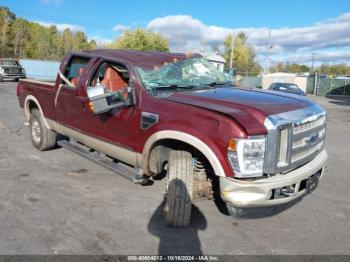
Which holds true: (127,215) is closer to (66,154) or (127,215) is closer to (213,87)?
(213,87)

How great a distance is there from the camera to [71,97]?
5.57 meters

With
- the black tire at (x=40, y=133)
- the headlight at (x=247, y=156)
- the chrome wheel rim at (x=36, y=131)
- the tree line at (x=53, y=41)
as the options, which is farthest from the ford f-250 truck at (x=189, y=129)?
the tree line at (x=53, y=41)

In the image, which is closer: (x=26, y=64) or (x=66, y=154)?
(x=66, y=154)

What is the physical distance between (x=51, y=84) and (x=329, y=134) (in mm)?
7799

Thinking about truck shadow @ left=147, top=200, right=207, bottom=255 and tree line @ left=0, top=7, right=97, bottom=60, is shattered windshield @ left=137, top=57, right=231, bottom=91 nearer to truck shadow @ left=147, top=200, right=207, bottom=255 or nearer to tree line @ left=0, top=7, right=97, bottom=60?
truck shadow @ left=147, top=200, right=207, bottom=255

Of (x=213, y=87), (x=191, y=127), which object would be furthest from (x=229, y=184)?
(x=213, y=87)

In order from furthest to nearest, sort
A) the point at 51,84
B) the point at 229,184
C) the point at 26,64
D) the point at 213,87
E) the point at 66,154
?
the point at 26,64 → the point at 66,154 → the point at 51,84 → the point at 213,87 → the point at 229,184

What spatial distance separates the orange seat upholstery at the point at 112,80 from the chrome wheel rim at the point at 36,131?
2.25 meters

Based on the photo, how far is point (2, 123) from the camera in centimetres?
1025

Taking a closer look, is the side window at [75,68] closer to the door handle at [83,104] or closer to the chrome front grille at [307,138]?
the door handle at [83,104]

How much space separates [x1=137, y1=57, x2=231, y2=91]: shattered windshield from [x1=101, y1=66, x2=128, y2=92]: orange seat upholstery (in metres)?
0.88

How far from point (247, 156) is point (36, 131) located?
5.04 metres

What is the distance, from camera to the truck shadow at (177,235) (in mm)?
3551

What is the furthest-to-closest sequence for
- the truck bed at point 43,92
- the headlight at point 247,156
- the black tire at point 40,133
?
the black tire at point 40,133, the truck bed at point 43,92, the headlight at point 247,156
